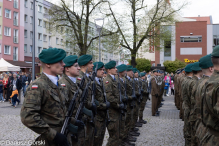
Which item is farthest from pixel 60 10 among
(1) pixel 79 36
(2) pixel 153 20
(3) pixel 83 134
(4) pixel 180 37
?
(4) pixel 180 37

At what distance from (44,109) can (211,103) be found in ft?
6.08

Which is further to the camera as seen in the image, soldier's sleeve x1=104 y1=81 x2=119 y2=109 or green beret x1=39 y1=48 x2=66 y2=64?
soldier's sleeve x1=104 y1=81 x2=119 y2=109

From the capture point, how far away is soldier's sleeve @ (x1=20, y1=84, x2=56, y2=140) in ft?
10.7

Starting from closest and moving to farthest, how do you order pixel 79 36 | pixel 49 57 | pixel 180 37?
pixel 49 57 → pixel 79 36 → pixel 180 37

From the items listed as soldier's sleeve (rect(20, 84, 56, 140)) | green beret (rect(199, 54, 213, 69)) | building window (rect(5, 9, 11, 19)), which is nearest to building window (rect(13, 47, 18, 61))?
building window (rect(5, 9, 11, 19))

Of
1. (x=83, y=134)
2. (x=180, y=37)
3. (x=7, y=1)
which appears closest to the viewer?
(x=83, y=134)

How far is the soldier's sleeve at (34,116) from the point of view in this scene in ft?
10.7

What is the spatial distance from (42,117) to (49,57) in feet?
2.42

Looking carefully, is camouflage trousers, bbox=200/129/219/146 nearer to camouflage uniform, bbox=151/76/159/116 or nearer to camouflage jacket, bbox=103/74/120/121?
camouflage jacket, bbox=103/74/120/121

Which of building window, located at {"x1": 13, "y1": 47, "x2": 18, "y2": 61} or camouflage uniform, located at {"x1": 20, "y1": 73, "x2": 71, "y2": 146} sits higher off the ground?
building window, located at {"x1": 13, "y1": 47, "x2": 18, "y2": 61}

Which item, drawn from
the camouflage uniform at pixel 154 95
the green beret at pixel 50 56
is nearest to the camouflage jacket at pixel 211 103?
the green beret at pixel 50 56

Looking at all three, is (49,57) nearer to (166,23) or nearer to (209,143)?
(209,143)

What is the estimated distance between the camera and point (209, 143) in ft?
11.2

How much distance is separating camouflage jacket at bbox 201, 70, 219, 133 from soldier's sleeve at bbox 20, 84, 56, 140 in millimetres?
1724
